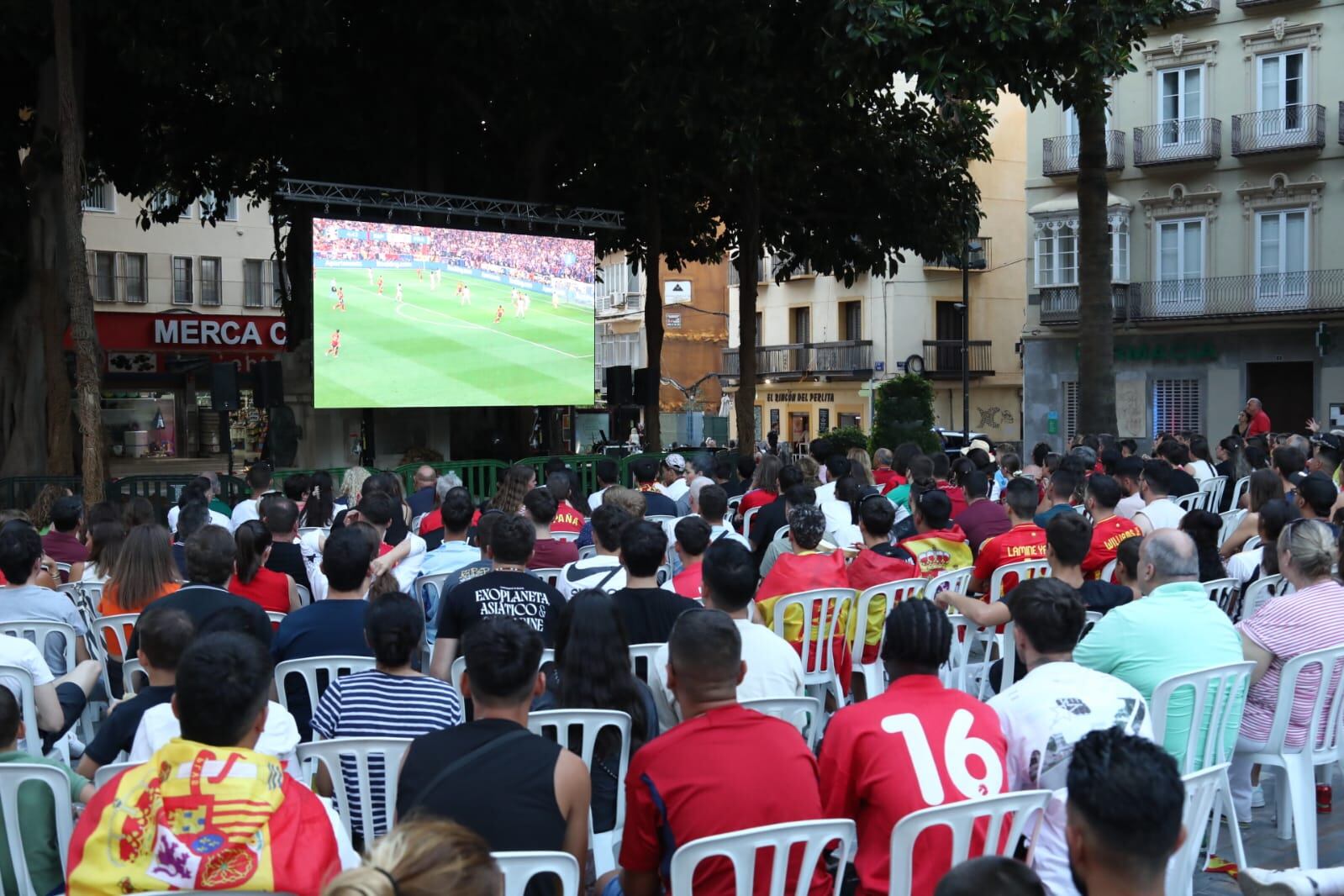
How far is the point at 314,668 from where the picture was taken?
5.28 meters

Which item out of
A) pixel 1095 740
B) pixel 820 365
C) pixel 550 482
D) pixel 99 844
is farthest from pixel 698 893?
pixel 820 365

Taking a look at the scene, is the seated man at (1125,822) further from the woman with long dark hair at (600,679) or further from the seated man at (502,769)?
the woman with long dark hair at (600,679)

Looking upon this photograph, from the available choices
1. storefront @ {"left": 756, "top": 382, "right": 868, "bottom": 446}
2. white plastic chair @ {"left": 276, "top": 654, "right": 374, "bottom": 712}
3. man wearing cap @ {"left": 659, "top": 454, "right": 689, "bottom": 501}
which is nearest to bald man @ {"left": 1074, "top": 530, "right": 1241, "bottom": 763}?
white plastic chair @ {"left": 276, "top": 654, "right": 374, "bottom": 712}

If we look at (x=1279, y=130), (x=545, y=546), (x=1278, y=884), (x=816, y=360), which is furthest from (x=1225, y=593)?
(x=816, y=360)

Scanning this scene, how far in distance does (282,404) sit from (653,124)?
6924 mm

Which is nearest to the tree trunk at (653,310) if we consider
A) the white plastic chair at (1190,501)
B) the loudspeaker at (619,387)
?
the loudspeaker at (619,387)

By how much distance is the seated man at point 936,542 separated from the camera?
24.2 feet

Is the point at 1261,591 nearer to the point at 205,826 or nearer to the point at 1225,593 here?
the point at 1225,593

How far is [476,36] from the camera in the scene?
18125 mm

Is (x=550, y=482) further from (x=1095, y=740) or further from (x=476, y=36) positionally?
(x=476, y=36)

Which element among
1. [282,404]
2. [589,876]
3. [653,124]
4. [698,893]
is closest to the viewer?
[698,893]

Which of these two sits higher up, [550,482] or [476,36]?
[476,36]

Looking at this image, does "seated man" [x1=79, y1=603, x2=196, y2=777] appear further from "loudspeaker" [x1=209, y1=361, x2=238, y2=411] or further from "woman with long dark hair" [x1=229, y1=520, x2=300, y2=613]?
"loudspeaker" [x1=209, y1=361, x2=238, y2=411]

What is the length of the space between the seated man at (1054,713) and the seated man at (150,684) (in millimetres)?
2636
